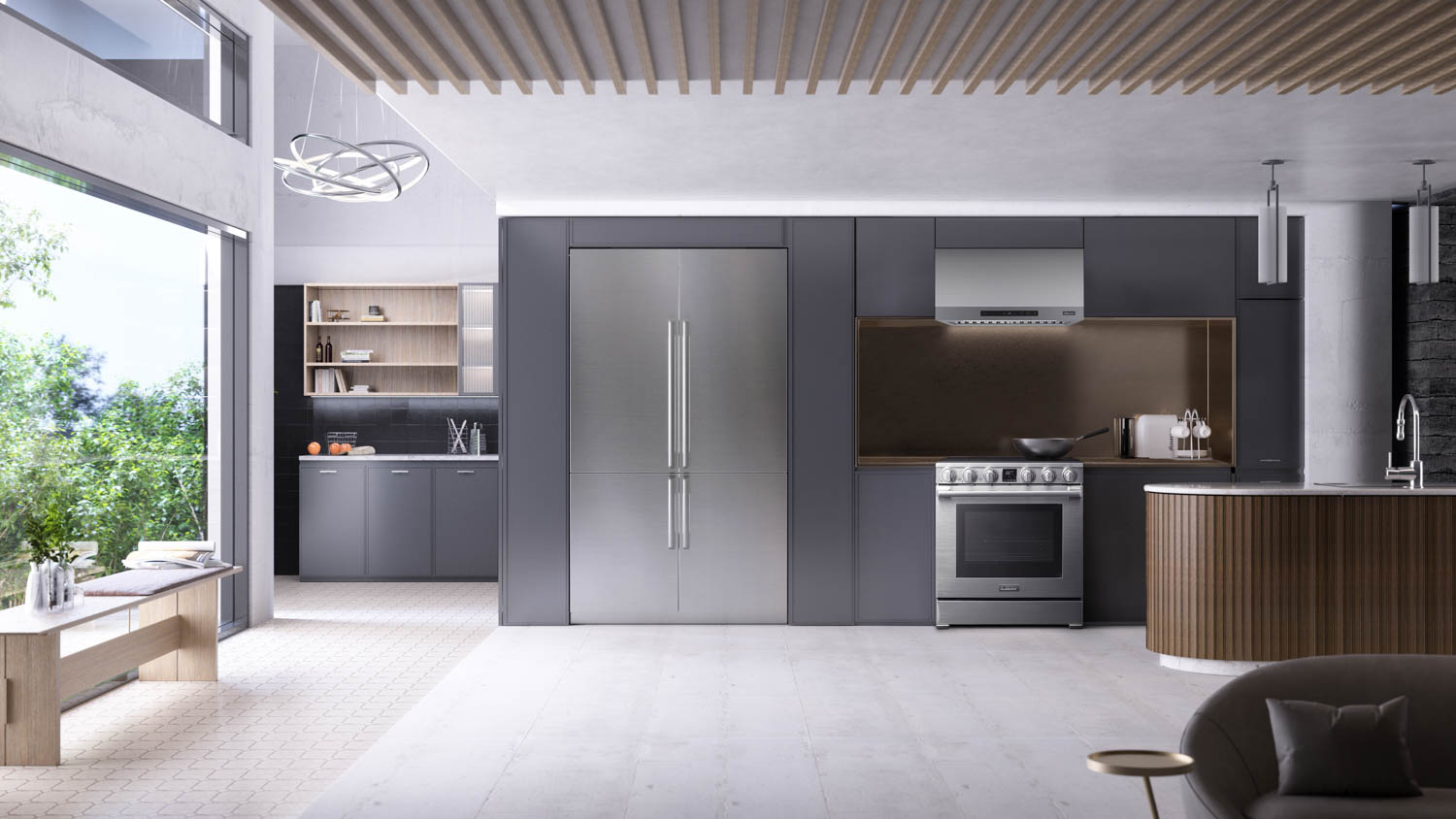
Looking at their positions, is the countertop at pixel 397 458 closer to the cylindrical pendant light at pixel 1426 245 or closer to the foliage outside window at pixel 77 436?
the foliage outside window at pixel 77 436

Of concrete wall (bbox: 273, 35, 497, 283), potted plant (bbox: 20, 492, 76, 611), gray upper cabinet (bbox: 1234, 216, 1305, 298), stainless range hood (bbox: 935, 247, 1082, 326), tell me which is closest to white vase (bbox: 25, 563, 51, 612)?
potted plant (bbox: 20, 492, 76, 611)

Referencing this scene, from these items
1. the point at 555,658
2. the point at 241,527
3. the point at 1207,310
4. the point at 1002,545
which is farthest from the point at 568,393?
the point at 1207,310

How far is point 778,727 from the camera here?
423cm

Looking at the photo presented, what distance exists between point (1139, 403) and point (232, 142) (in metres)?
5.81

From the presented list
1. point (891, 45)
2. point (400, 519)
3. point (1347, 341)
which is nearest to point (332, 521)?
point (400, 519)

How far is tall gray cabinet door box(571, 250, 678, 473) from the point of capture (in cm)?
623

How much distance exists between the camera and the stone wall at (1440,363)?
6039mm

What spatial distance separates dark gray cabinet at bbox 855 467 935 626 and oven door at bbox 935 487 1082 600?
9 centimetres

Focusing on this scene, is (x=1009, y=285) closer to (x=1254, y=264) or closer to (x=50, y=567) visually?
(x=1254, y=264)

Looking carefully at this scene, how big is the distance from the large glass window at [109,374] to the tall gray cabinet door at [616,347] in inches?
81.4

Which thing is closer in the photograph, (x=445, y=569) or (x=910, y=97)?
(x=910, y=97)

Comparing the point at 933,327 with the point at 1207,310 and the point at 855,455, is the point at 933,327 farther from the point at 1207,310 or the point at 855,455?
the point at 1207,310

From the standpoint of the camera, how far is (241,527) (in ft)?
20.8

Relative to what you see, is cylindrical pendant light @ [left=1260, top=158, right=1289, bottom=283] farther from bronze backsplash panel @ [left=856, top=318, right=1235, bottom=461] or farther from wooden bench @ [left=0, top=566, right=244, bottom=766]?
wooden bench @ [left=0, top=566, right=244, bottom=766]
